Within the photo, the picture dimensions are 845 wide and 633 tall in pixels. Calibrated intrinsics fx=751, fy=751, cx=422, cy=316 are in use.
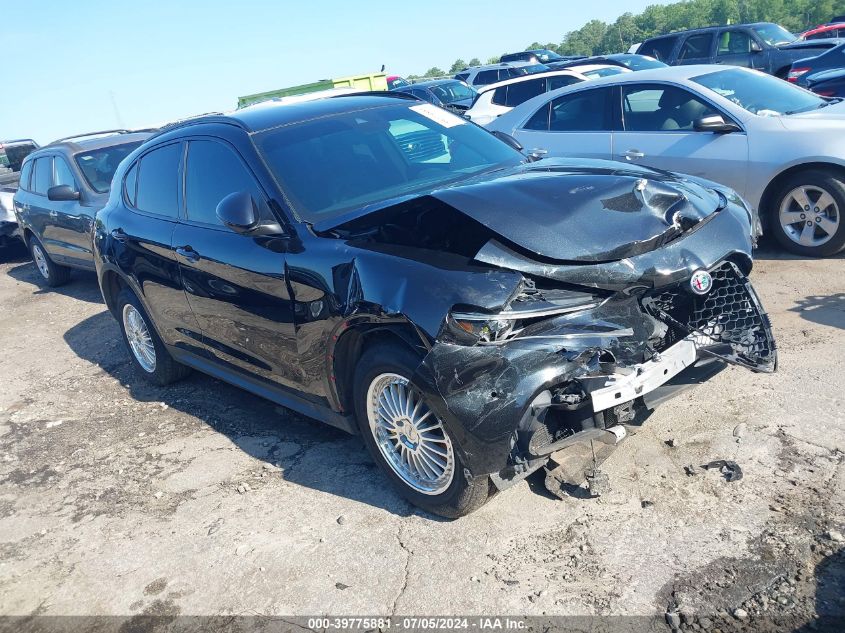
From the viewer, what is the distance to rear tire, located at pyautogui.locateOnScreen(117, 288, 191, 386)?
581 centimetres

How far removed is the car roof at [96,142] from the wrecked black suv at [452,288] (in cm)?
550

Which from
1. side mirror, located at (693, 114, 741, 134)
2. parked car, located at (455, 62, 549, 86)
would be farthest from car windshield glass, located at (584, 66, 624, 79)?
side mirror, located at (693, 114, 741, 134)

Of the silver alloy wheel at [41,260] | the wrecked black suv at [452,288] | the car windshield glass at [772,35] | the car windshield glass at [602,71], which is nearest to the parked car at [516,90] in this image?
the car windshield glass at [602,71]

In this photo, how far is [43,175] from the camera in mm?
10102

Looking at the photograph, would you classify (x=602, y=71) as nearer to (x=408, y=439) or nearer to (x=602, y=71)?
(x=602, y=71)

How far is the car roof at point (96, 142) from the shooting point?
9531 mm

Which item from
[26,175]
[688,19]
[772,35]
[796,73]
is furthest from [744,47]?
[688,19]

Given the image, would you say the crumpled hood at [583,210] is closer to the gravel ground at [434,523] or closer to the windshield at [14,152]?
the gravel ground at [434,523]

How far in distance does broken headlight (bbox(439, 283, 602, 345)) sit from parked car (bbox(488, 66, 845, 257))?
330 centimetres

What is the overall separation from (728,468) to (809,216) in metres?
3.68

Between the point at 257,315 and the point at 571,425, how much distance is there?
190cm

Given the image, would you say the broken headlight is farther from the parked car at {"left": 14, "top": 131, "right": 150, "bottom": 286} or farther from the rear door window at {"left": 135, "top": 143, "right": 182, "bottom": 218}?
the parked car at {"left": 14, "top": 131, "right": 150, "bottom": 286}

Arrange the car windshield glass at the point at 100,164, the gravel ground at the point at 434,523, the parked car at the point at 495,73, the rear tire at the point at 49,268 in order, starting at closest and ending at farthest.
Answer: the gravel ground at the point at 434,523 < the car windshield glass at the point at 100,164 < the rear tire at the point at 49,268 < the parked car at the point at 495,73

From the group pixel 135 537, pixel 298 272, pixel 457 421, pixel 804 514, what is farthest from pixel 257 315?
pixel 804 514
